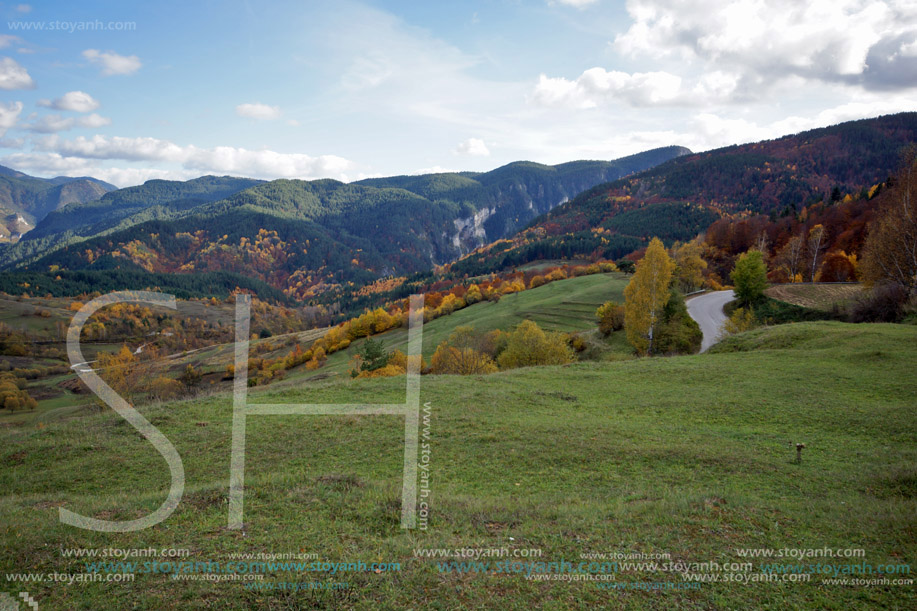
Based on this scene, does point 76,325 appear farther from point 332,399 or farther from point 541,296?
point 541,296

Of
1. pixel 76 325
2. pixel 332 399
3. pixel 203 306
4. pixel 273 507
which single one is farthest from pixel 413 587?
pixel 203 306

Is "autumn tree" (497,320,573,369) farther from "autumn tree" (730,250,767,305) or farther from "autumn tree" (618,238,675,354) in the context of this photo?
"autumn tree" (730,250,767,305)

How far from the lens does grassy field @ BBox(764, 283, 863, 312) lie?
42.5 m

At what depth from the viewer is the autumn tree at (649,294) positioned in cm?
3872

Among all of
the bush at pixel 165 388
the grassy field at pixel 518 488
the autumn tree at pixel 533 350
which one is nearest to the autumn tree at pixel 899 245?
the grassy field at pixel 518 488

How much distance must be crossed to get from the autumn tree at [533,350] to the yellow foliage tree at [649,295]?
6803mm

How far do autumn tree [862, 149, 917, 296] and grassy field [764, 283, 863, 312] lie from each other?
492 centimetres

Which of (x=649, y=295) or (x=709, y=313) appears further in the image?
(x=709, y=313)

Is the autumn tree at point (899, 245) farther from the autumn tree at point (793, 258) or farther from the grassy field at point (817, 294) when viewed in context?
the autumn tree at point (793, 258)

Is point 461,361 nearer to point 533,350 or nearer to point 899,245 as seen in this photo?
point 533,350

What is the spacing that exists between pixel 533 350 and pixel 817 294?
3242cm

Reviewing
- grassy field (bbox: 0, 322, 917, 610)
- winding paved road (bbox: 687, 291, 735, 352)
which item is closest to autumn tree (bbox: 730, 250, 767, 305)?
winding paved road (bbox: 687, 291, 735, 352)

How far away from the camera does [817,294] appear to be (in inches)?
1810

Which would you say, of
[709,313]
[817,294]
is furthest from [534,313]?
[817,294]
